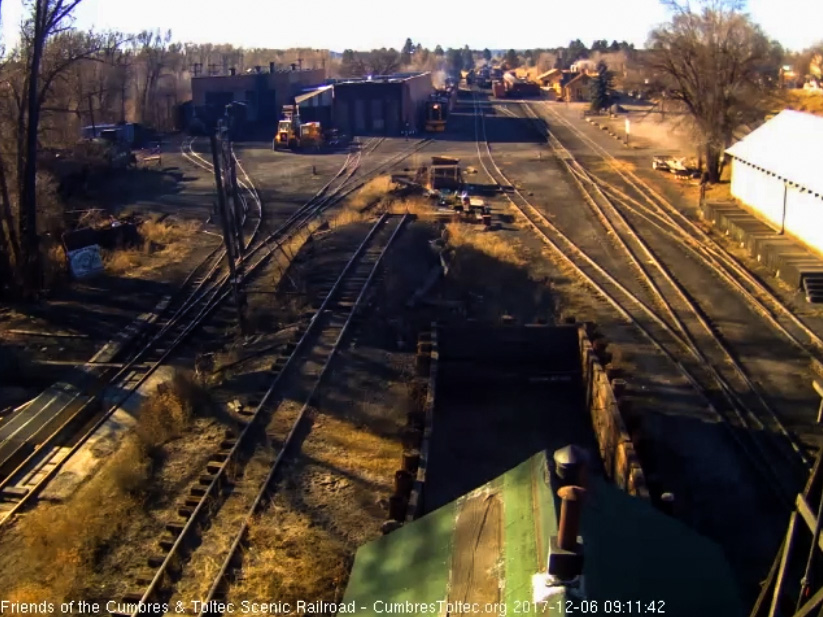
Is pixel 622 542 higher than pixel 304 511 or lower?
higher

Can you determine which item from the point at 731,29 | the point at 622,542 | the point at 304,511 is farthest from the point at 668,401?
the point at 731,29

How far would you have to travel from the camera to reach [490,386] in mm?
13680

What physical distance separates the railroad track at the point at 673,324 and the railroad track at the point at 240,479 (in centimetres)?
601

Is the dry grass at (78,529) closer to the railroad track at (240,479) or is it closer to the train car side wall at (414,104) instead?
the railroad track at (240,479)

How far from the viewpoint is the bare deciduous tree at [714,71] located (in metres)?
31.2

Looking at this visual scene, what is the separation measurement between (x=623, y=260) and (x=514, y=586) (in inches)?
722

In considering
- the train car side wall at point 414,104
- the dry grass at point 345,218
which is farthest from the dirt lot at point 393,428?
the train car side wall at point 414,104

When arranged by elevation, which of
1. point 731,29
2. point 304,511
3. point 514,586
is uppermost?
point 731,29

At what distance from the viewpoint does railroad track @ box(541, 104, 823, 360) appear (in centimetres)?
1628

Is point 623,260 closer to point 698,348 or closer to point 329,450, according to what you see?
point 698,348

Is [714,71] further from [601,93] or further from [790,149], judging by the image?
[601,93]

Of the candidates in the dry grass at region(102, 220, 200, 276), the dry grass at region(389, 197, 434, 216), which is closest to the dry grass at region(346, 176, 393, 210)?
the dry grass at region(389, 197, 434, 216)

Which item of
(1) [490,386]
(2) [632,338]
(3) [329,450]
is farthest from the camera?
(2) [632,338]

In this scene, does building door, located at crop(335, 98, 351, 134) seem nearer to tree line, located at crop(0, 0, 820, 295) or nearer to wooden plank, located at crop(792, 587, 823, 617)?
tree line, located at crop(0, 0, 820, 295)
